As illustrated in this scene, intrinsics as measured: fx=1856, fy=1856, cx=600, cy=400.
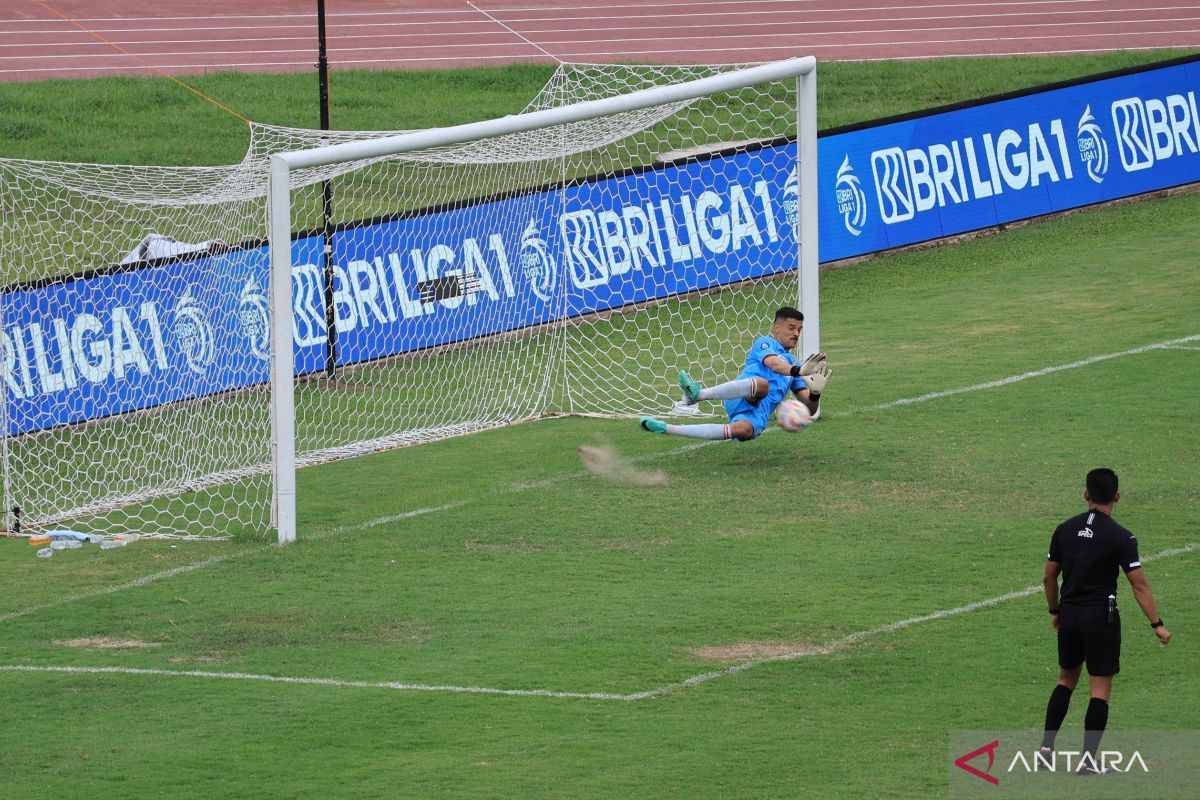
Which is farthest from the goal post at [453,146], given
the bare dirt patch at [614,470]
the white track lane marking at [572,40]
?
the white track lane marking at [572,40]

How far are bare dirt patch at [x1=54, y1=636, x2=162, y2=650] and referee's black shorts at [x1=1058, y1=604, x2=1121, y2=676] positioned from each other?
5418mm

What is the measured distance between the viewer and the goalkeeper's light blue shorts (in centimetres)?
1463

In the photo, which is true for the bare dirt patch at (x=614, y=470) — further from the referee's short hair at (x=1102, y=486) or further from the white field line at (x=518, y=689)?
the referee's short hair at (x=1102, y=486)

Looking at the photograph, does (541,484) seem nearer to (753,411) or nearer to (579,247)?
(753,411)

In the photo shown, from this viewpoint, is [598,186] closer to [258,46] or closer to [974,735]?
[974,735]

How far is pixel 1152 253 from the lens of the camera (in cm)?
2152

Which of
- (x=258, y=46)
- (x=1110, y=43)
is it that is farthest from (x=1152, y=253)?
(x=258, y=46)

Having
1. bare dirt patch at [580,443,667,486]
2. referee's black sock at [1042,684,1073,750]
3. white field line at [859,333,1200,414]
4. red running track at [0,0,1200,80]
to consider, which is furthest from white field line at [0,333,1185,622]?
red running track at [0,0,1200,80]

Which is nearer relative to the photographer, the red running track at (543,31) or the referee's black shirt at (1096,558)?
the referee's black shirt at (1096,558)

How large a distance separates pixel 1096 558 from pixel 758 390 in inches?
235

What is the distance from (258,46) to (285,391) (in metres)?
20.2

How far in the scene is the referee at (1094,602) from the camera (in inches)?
336

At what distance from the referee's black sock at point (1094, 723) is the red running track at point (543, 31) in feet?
77.3

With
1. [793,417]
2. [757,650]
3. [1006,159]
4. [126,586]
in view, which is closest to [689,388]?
[793,417]
